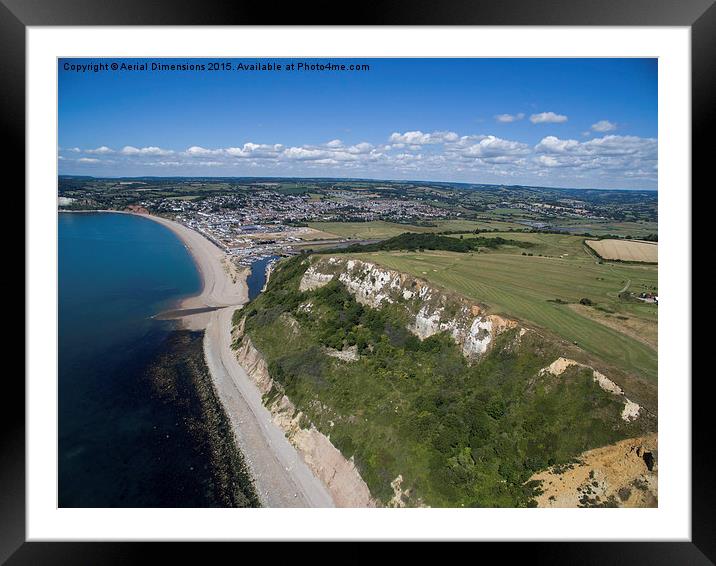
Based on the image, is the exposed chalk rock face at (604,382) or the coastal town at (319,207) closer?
the exposed chalk rock face at (604,382)

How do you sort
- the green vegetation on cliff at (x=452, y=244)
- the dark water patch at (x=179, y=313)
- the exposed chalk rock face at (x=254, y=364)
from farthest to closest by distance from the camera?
1. the dark water patch at (x=179, y=313)
2. the green vegetation on cliff at (x=452, y=244)
3. the exposed chalk rock face at (x=254, y=364)

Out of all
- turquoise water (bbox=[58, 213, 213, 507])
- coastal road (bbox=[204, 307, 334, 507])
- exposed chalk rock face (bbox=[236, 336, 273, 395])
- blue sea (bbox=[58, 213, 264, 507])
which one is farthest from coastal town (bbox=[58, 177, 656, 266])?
coastal road (bbox=[204, 307, 334, 507])

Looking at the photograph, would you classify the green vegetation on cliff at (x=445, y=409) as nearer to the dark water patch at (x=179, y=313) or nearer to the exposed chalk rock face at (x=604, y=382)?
the exposed chalk rock face at (x=604, y=382)
